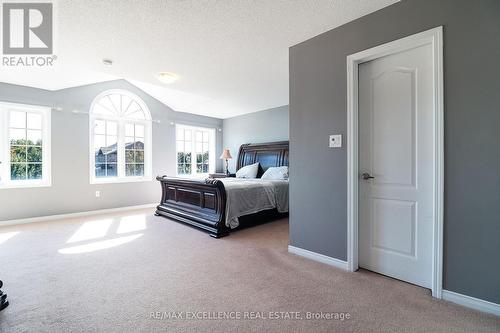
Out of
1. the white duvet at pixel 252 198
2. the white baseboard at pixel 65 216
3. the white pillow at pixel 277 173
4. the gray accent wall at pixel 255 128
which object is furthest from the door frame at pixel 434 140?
the white baseboard at pixel 65 216

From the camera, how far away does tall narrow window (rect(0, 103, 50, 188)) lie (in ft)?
13.6

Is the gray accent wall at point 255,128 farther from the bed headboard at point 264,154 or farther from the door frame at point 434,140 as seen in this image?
the door frame at point 434,140

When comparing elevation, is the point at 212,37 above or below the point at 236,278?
above

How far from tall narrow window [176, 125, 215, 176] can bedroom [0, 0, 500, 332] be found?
6.78 ft

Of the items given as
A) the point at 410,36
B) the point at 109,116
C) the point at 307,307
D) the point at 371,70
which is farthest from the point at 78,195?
the point at 410,36

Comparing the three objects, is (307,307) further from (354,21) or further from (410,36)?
(354,21)

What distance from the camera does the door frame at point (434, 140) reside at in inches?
73.1

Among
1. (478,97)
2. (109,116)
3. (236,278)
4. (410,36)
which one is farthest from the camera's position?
(109,116)

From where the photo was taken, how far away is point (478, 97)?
5.61 ft

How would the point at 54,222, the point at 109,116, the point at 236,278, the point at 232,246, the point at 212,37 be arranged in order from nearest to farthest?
1. the point at 236,278
2. the point at 212,37
3. the point at 232,246
4. the point at 54,222
5. the point at 109,116

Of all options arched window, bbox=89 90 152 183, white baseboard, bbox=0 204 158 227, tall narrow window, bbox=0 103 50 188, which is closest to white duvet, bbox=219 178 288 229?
white baseboard, bbox=0 204 158 227

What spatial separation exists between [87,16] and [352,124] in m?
2.78

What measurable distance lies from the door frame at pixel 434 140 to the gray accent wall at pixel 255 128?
3206 millimetres

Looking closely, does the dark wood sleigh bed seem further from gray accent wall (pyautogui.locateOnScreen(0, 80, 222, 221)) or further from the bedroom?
gray accent wall (pyautogui.locateOnScreen(0, 80, 222, 221))
